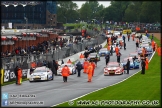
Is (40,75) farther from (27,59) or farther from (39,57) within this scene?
(39,57)

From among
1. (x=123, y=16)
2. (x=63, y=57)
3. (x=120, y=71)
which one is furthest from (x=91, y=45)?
(x=123, y=16)

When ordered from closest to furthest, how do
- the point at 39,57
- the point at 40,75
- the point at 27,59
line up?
the point at 40,75 → the point at 27,59 → the point at 39,57

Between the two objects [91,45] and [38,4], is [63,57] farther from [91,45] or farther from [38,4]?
[38,4]

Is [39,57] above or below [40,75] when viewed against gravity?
above

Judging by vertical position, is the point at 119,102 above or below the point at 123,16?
below

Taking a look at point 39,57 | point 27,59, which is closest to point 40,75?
point 27,59

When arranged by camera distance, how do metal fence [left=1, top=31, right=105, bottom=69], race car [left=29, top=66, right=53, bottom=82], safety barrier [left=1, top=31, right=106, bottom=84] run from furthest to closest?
metal fence [left=1, top=31, right=105, bottom=69] < safety barrier [left=1, top=31, right=106, bottom=84] < race car [left=29, top=66, right=53, bottom=82]

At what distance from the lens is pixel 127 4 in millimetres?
181750

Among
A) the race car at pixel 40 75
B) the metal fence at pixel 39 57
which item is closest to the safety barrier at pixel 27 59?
the metal fence at pixel 39 57

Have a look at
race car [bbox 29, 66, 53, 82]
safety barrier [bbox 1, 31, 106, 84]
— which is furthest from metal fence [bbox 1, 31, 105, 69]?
race car [bbox 29, 66, 53, 82]

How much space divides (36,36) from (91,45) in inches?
361

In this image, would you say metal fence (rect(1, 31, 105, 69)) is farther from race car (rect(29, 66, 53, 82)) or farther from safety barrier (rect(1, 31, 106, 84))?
race car (rect(29, 66, 53, 82))

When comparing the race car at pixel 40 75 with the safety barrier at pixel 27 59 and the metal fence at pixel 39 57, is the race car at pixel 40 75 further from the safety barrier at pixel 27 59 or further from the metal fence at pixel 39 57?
the metal fence at pixel 39 57

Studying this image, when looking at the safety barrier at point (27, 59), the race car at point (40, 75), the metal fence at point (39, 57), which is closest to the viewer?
the race car at point (40, 75)
